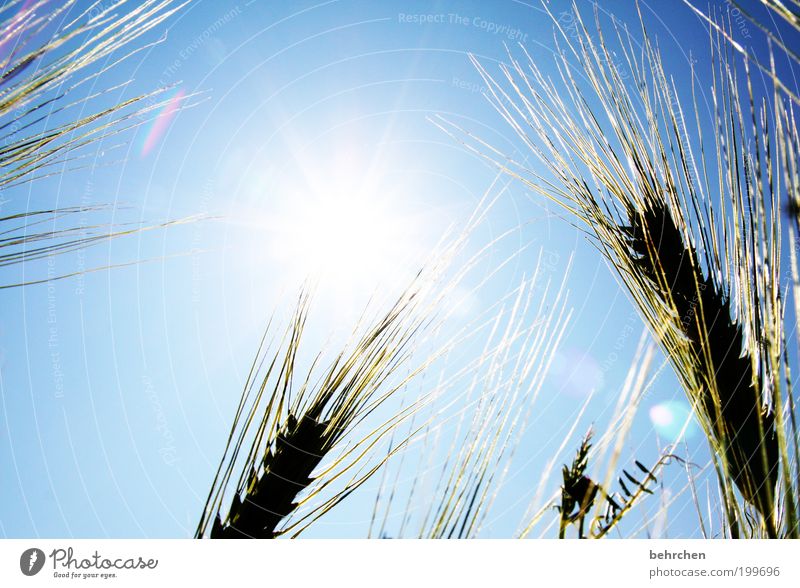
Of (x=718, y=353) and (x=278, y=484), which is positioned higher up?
(x=718, y=353)

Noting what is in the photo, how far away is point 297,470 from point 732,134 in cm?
91

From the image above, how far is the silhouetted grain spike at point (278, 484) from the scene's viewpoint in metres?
0.76

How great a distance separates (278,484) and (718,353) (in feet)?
2.45

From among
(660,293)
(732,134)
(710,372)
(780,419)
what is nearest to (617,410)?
(780,419)

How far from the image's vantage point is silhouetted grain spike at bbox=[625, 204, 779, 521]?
0.67 m

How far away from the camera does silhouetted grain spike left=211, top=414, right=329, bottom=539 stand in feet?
2.50

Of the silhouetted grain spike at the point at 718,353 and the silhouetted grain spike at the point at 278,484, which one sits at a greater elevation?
the silhouetted grain spike at the point at 718,353

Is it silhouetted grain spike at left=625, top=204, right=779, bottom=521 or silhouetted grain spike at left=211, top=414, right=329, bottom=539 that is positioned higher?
silhouetted grain spike at left=625, top=204, right=779, bottom=521

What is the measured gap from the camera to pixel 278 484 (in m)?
0.78

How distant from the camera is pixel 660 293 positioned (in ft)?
2.81

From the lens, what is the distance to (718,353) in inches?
30.3

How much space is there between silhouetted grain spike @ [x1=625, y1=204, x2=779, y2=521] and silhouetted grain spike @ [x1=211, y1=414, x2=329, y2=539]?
61cm

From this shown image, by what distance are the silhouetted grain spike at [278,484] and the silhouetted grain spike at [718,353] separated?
607 mm
